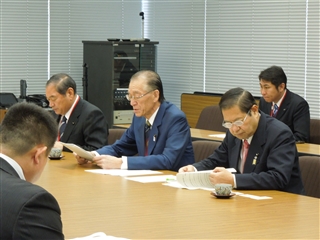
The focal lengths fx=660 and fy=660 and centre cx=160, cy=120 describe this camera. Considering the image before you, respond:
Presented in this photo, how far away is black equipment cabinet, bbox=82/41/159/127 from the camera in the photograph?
914 centimetres

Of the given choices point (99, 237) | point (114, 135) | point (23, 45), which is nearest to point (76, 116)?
point (114, 135)

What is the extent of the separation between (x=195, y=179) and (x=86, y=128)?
1818mm

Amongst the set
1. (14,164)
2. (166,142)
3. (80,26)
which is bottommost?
(166,142)

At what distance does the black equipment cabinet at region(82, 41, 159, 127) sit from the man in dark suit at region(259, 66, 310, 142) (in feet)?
8.93

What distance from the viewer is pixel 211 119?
7637 millimetres

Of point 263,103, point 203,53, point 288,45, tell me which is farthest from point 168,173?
point 203,53

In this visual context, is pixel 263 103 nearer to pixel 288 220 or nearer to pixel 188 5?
pixel 188 5

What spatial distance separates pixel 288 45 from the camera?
823 centimetres

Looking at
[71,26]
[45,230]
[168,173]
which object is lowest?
[168,173]

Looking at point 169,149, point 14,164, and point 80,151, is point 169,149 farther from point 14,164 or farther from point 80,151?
point 14,164

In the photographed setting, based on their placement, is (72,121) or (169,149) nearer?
(169,149)

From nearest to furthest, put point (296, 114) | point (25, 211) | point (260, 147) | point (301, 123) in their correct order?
point (25, 211) < point (260, 147) < point (301, 123) < point (296, 114)

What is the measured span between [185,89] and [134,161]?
5458 mm

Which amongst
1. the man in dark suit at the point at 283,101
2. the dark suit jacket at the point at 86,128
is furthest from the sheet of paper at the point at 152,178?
the man in dark suit at the point at 283,101
